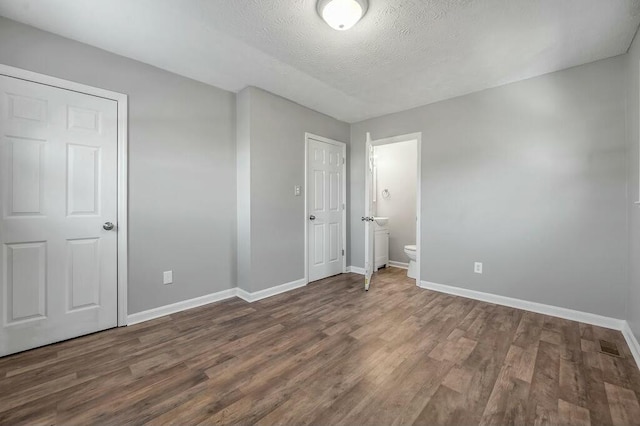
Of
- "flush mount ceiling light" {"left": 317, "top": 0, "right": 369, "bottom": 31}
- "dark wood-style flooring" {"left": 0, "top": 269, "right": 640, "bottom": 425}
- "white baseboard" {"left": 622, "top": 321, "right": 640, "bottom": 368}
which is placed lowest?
"dark wood-style flooring" {"left": 0, "top": 269, "right": 640, "bottom": 425}

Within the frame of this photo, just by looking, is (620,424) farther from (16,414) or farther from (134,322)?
(134,322)

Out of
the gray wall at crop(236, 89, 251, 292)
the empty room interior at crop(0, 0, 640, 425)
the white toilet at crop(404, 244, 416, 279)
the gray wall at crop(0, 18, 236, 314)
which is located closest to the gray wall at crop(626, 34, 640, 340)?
the empty room interior at crop(0, 0, 640, 425)

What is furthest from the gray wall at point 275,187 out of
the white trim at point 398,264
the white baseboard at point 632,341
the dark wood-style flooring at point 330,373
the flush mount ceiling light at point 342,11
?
the white baseboard at point 632,341

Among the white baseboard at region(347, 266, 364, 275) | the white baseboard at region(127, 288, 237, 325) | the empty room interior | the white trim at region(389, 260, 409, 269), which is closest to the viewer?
the empty room interior

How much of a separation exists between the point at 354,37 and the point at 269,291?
8.88 ft

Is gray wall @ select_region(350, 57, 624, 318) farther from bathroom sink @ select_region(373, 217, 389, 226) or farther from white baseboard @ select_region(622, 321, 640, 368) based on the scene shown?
bathroom sink @ select_region(373, 217, 389, 226)

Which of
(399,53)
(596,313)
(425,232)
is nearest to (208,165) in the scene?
(399,53)

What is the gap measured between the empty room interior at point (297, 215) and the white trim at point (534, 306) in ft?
0.05

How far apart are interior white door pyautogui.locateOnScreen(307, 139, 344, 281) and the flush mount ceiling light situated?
6.32 feet

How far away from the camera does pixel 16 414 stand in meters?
1.39

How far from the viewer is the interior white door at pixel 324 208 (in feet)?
12.3

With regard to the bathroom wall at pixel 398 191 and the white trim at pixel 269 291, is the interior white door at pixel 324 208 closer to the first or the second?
the white trim at pixel 269 291

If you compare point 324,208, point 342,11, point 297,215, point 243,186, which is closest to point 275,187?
point 243,186

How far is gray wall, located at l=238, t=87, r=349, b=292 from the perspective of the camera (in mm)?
3057
